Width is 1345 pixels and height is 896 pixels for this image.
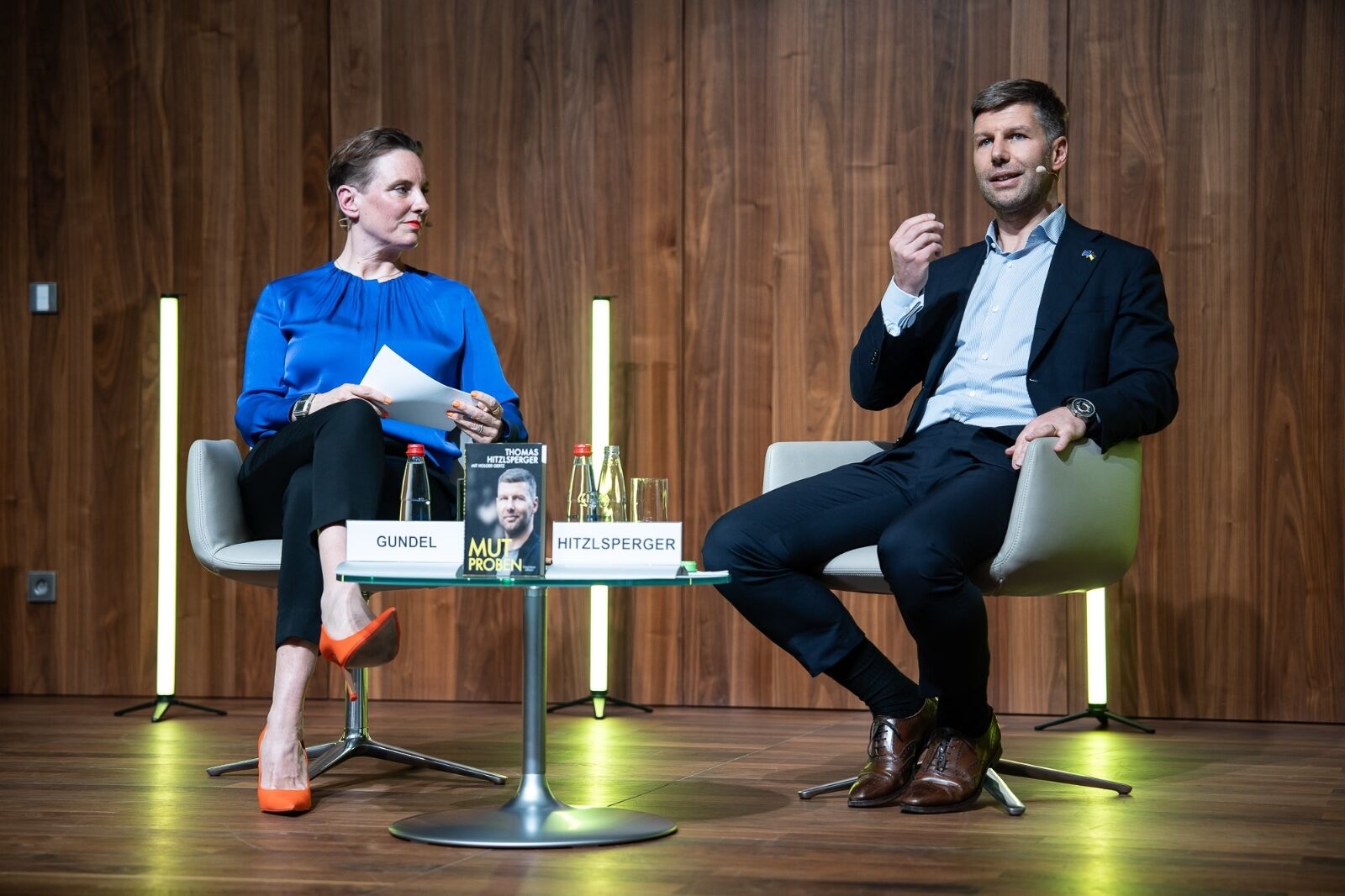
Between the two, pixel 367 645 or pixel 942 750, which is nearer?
pixel 367 645

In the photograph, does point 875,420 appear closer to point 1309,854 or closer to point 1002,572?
point 1002,572

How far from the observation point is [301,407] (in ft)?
9.70

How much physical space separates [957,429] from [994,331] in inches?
8.6

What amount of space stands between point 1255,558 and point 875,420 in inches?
43.1

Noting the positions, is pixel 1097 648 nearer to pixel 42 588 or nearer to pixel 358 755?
pixel 358 755

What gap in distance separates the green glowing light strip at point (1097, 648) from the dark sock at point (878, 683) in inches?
56.6

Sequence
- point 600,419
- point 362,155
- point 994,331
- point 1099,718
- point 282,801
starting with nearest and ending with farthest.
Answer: point 282,801, point 994,331, point 362,155, point 1099,718, point 600,419

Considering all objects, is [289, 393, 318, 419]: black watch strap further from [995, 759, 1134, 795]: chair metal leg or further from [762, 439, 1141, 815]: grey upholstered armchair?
[995, 759, 1134, 795]: chair metal leg

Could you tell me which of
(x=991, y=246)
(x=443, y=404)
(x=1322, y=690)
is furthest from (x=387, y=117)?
A: (x=1322, y=690)

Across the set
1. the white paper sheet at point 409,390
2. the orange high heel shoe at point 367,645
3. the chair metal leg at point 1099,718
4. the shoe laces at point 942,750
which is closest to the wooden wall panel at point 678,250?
the chair metal leg at point 1099,718

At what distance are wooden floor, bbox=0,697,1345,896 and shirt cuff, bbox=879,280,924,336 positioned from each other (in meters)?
0.92

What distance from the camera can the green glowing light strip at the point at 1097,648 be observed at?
4.00 metres

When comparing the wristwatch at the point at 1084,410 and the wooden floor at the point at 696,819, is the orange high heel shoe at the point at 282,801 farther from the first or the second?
the wristwatch at the point at 1084,410

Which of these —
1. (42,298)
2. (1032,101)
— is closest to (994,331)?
(1032,101)
